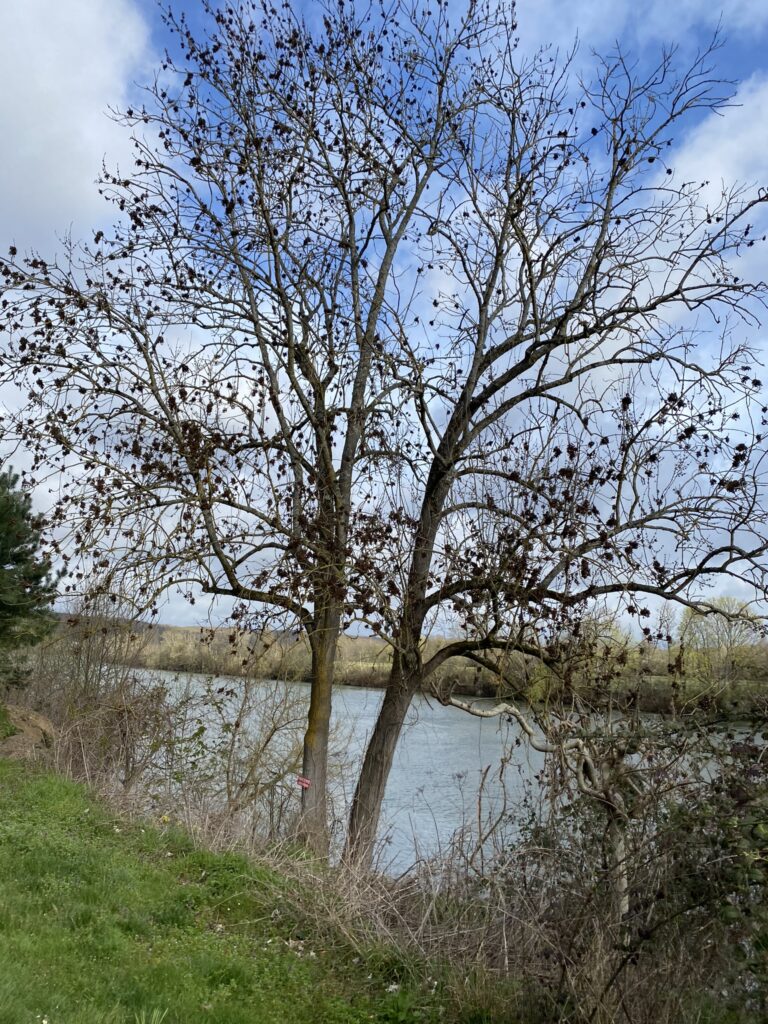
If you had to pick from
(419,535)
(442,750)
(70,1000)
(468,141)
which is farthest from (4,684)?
(70,1000)

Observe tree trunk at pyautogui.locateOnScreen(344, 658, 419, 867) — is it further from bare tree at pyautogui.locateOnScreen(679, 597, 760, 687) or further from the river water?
bare tree at pyautogui.locateOnScreen(679, 597, 760, 687)

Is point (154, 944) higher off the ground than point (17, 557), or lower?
lower

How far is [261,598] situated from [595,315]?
444 cm

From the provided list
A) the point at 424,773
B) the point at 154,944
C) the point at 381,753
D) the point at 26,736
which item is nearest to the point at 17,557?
the point at 26,736

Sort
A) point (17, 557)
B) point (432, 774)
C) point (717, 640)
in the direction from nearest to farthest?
1. point (717, 640)
2. point (432, 774)
3. point (17, 557)

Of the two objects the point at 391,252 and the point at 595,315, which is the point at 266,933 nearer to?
the point at 595,315

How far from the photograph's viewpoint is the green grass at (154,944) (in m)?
4.43

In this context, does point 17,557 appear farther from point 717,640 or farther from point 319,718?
point 717,640

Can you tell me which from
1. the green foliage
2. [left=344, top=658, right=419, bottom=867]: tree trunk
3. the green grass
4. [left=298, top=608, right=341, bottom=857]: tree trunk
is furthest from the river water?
the green foliage

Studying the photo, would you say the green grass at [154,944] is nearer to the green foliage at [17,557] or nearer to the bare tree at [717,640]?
the bare tree at [717,640]

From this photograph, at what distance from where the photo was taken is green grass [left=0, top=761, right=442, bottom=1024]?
4434mm

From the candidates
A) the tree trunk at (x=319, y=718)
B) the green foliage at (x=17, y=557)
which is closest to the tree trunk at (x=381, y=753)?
the tree trunk at (x=319, y=718)

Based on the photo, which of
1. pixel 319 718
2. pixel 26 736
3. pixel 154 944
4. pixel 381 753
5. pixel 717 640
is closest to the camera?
pixel 154 944

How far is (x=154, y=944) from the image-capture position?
17.7 ft
